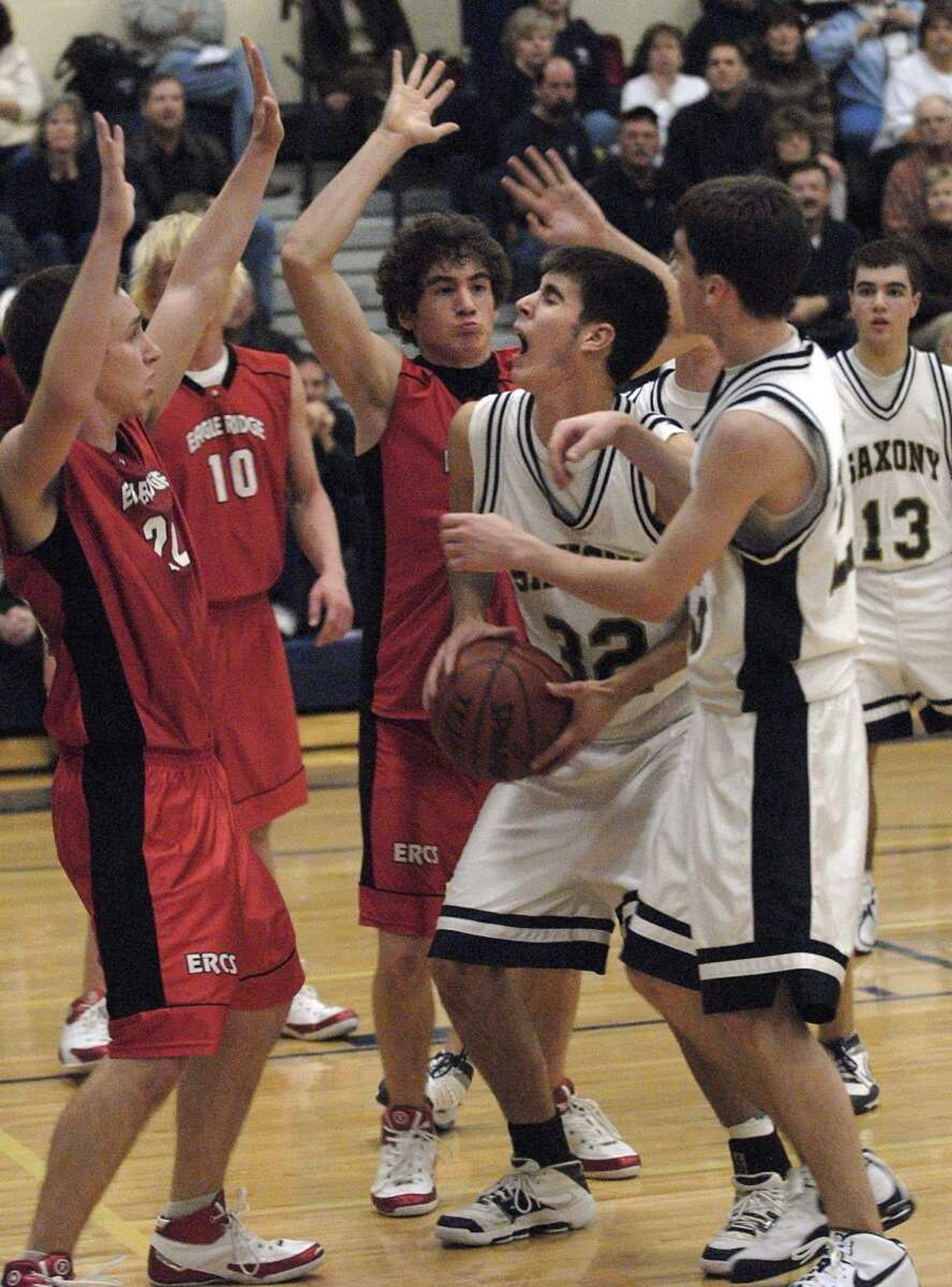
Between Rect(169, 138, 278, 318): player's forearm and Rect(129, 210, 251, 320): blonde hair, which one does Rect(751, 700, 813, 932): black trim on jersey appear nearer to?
Rect(169, 138, 278, 318): player's forearm

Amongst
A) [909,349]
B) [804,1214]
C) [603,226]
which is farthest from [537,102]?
[804,1214]

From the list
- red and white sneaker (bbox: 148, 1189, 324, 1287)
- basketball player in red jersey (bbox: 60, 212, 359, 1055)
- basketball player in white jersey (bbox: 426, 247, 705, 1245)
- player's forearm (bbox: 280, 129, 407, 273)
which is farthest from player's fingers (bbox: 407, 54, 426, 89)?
red and white sneaker (bbox: 148, 1189, 324, 1287)

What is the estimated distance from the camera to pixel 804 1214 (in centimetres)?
383

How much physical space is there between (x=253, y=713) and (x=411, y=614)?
39.7 inches

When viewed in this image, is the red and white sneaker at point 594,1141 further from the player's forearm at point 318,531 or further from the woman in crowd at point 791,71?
the woman in crowd at point 791,71

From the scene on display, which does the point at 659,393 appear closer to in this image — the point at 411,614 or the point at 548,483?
the point at 411,614

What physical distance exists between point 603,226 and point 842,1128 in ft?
7.36

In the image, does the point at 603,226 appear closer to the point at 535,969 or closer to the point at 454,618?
the point at 454,618

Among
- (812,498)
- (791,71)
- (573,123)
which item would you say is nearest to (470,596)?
(812,498)

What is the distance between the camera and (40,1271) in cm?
361

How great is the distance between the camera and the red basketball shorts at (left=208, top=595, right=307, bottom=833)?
5477 millimetres

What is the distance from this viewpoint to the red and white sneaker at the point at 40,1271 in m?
3.60

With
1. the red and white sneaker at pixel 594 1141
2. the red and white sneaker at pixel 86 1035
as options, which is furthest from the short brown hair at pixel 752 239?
the red and white sneaker at pixel 86 1035

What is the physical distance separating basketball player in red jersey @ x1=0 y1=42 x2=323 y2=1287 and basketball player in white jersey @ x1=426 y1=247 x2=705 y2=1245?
0.39 m
